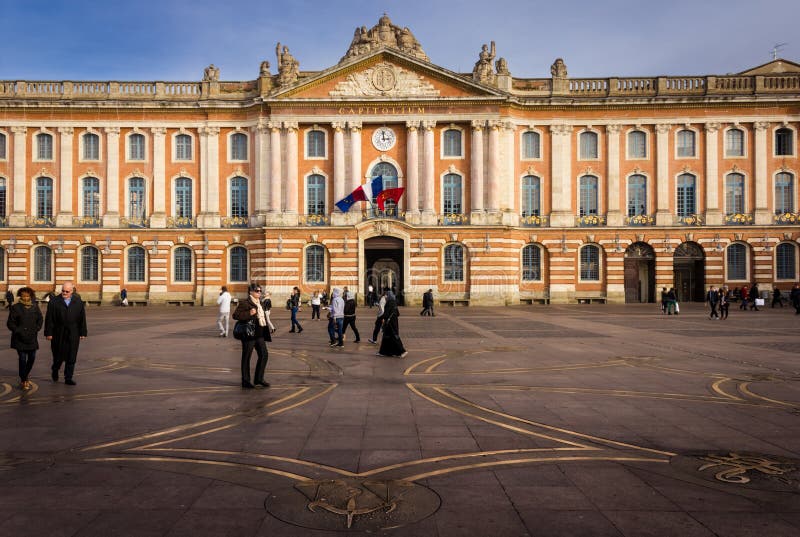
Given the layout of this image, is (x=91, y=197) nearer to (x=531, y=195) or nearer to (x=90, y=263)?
(x=90, y=263)

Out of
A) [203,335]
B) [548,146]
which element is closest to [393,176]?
[548,146]

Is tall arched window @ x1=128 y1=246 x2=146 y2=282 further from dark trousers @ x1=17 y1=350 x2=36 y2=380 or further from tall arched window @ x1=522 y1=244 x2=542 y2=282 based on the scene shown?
dark trousers @ x1=17 y1=350 x2=36 y2=380

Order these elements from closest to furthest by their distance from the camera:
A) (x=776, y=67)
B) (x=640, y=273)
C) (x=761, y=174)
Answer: (x=761, y=174), (x=640, y=273), (x=776, y=67)

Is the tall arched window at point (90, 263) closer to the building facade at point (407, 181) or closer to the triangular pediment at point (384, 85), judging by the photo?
the building facade at point (407, 181)

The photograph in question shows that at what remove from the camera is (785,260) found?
46750mm

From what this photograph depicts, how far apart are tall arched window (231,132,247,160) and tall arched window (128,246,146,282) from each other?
10.2m

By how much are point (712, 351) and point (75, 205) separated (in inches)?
Result: 1789

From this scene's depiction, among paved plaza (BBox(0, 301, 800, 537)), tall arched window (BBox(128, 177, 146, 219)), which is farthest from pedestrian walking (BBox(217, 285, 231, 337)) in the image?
tall arched window (BBox(128, 177, 146, 219))

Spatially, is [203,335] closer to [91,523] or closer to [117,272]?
[91,523]

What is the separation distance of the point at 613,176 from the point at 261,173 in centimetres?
2631

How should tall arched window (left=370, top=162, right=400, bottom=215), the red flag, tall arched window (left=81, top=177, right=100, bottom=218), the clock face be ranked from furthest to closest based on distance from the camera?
tall arched window (left=81, top=177, right=100, bottom=218) → tall arched window (left=370, top=162, right=400, bottom=215) → the clock face → the red flag

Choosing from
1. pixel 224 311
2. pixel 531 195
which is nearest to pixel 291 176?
pixel 531 195

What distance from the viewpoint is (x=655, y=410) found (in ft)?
33.8

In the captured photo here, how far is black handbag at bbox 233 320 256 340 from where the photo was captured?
12.4 m
